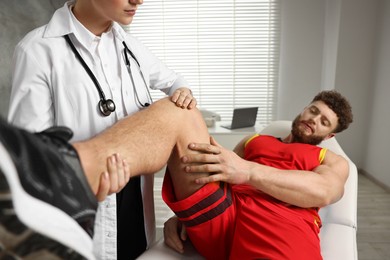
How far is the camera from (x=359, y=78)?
319 centimetres

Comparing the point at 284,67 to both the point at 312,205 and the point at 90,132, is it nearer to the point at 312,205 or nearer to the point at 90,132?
the point at 312,205

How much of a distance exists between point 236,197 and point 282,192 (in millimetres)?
171

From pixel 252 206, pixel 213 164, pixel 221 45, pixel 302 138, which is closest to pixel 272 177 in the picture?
pixel 252 206

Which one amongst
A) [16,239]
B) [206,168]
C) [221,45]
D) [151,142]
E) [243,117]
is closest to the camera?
[16,239]

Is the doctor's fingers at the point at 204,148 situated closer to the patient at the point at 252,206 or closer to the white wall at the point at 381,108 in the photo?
the patient at the point at 252,206

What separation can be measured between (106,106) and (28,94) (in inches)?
8.8

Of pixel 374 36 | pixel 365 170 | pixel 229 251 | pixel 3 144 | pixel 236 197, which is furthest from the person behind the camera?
pixel 365 170

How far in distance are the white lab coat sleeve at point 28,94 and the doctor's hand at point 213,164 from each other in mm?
449

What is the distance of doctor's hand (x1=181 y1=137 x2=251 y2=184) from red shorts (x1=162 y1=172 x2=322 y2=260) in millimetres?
44

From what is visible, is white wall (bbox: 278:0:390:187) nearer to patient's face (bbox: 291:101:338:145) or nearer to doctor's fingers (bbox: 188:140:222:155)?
patient's face (bbox: 291:101:338:145)

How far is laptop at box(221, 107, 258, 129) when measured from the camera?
284cm

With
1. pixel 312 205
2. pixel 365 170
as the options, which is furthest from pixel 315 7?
pixel 312 205

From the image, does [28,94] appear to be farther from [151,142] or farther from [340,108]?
[340,108]

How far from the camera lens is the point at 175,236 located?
118 centimetres
